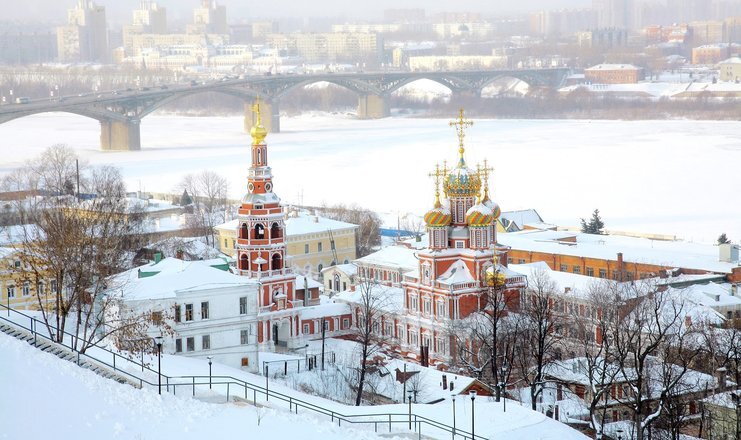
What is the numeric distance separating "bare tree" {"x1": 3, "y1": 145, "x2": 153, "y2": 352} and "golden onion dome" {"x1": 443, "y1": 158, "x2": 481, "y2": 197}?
4862 mm

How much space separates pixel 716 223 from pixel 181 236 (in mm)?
11101

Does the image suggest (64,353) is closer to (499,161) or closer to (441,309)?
(441,309)

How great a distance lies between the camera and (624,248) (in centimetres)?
2661

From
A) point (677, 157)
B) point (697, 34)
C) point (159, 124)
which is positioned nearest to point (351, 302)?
point (677, 157)

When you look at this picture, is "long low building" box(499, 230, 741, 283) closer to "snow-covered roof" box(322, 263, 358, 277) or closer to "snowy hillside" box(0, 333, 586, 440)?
"snow-covered roof" box(322, 263, 358, 277)

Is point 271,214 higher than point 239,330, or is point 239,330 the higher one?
point 271,214

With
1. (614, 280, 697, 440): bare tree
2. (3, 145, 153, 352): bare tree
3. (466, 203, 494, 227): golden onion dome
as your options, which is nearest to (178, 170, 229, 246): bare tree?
(3, 145, 153, 352): bare tree

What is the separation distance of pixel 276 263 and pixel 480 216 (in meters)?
3.02

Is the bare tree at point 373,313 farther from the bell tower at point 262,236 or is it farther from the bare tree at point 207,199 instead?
the bare tree at point 207,199

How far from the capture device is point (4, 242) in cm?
2380

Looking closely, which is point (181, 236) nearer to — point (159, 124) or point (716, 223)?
point (716, 223)

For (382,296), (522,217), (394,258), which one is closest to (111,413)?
(382,296)

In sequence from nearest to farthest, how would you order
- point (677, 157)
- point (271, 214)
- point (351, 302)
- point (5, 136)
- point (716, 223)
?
point (271, 214)
point (351, 302)
point (716, 223)
point (677, 157)
point (5, 136)

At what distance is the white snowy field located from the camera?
34125 mm
